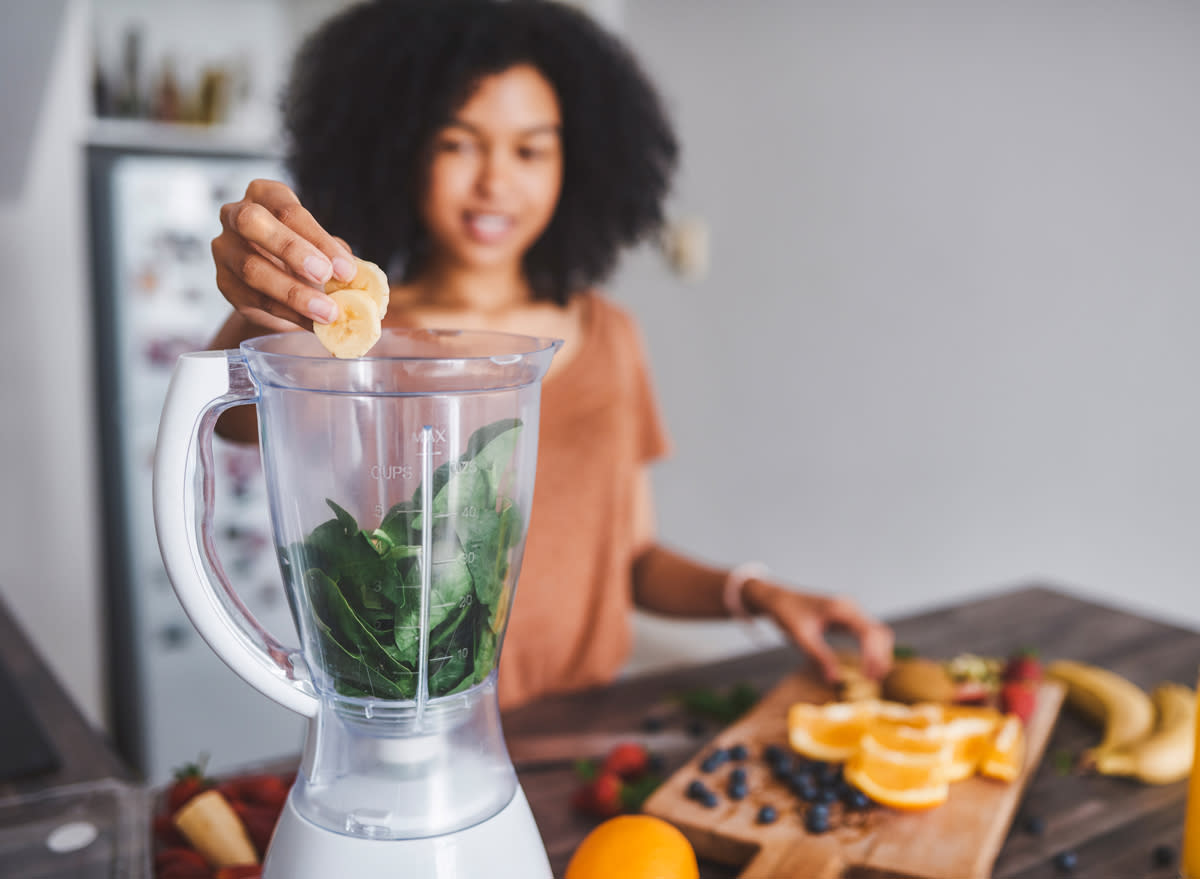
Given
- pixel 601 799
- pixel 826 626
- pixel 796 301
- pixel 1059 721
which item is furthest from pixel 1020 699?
pixel 796 301

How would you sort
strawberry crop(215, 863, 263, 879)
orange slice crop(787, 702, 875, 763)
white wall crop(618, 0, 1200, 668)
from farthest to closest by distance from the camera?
white wall crop(618, 0, 1200, 668) → orange slice crop(787, 702, 875, 763) → strawberry crop(215, 863, 263, 879)

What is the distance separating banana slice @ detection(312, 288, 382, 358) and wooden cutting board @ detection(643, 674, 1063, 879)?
49 centimetres

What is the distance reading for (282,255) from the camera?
484 millimetres

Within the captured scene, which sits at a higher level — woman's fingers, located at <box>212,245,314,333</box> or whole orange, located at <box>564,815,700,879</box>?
woman's fingers, located at <box>212,245,314,333</box>

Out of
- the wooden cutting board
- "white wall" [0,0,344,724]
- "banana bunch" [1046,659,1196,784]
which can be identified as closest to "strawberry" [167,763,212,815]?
the wooden cutting board

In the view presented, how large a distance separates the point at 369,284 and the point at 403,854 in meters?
0.30

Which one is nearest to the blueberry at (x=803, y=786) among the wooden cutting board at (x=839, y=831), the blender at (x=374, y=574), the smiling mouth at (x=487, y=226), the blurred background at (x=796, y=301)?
the wooden cutting board at (x=839, y=831)

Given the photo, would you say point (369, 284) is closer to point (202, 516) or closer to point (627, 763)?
point (202, 516)

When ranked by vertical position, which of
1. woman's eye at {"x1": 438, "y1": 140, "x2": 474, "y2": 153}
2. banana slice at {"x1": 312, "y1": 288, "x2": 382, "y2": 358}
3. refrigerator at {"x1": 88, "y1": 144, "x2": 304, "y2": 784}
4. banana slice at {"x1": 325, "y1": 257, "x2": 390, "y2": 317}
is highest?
woman's eye at {"x1": 438, "y1": 140, "x2": 474, "y2": 153}

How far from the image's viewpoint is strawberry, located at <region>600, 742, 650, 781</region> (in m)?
0.87

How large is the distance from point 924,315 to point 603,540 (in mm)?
1151

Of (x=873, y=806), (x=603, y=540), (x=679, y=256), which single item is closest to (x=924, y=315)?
(x=679, y=256)

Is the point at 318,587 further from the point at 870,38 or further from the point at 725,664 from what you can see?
the point at 870,38

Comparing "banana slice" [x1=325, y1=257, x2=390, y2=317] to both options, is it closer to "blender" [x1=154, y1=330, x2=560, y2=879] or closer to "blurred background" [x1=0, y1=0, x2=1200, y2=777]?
"blender" [x1=154, y1=330, x2=560, y2=879]
